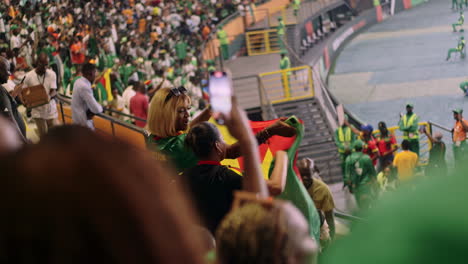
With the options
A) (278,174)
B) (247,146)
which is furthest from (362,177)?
(247,146)

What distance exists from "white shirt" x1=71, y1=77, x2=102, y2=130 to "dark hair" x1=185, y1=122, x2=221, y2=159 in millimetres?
3530

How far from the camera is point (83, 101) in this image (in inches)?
231

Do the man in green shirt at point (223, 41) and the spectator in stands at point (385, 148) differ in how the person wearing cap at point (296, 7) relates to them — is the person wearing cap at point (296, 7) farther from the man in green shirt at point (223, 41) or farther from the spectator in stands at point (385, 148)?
the spectator in stands at point (385, 148)

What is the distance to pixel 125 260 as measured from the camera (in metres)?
0.68

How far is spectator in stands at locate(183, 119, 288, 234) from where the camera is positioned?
7.48 feet

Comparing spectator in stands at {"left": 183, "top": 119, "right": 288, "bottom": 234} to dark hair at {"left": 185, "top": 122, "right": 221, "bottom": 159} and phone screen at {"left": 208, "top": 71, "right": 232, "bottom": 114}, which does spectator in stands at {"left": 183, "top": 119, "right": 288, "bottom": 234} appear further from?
phone screen at {"left": 208, "top": 71, "right": 232, "bottom": 114}

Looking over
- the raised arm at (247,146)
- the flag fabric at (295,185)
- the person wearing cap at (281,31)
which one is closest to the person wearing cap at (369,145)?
the flag fabric at (295,185)

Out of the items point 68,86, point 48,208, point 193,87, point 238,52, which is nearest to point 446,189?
point 48,208

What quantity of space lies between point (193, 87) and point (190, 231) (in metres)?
12.8

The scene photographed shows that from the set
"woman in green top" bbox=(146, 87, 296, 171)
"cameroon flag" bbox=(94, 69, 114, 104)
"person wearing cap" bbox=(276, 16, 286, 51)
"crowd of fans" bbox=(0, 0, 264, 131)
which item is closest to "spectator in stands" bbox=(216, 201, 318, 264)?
"woman in green top" bbox=(146, 87, 296, 171)

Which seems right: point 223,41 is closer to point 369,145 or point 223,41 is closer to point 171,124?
point 369,145

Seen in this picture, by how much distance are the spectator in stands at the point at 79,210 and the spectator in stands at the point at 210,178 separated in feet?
5.05

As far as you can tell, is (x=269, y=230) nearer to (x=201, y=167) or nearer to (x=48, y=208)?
(x=48, y=208)

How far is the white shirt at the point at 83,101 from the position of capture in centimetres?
575
